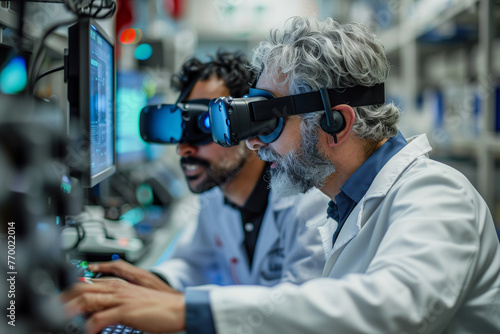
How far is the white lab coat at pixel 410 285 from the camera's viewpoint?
63cm

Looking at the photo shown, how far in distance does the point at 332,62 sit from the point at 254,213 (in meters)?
0.73

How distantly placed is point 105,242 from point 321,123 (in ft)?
2.90

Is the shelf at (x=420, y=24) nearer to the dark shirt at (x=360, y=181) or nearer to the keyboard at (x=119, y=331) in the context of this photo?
the dark shirt at (x=360, y=181)

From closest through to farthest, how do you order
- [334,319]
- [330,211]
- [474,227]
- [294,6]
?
1. [334,319]
2. [474,227]
3. [330,211]
4. [294,6]

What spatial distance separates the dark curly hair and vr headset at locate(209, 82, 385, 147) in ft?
1.82

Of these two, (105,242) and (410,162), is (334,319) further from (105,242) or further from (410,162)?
(105,242)

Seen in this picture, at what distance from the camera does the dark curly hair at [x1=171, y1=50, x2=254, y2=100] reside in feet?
4.94

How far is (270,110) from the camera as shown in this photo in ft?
3.05

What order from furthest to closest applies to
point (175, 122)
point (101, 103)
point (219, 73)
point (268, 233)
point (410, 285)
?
1. point (219, 73)
2. point (268, 233)
3. point (175, 122)
4. point (101, 103)
5. point (410, 285)

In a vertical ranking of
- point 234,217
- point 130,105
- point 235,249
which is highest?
point 130,105

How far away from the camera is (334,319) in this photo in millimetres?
624

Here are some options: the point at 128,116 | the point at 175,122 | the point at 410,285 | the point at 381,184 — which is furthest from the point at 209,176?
the point at 128,116

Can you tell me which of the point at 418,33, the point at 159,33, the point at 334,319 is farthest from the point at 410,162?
the point at 159,33

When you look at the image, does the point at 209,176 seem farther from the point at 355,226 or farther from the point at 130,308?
the point at 130,308
